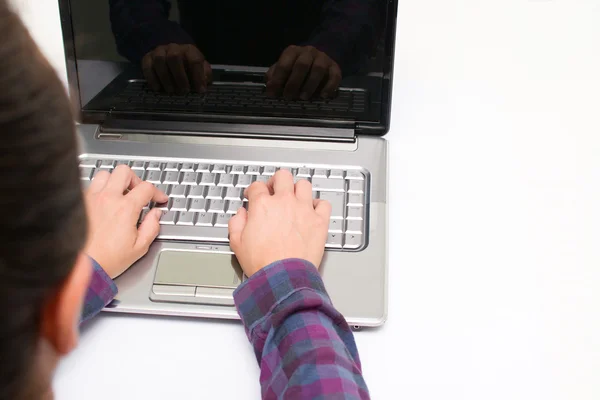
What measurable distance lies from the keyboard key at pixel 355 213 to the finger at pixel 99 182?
25 centimetres

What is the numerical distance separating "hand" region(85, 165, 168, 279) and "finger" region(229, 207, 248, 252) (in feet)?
0.24

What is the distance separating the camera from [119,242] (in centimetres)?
51

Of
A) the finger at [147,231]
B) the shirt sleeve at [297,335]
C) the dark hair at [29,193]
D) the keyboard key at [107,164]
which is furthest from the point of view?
the keyboard key at [107,164]

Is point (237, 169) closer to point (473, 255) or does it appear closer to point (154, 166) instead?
point (154, 166)

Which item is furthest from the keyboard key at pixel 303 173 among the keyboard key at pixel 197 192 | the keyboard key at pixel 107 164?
the keyboard key at pixel 107 164

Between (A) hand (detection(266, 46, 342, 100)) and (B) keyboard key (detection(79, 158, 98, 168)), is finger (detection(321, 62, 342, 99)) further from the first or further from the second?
(B) keyboard key (detection(79, 158, 98, 168))

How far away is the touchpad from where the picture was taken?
51 cm

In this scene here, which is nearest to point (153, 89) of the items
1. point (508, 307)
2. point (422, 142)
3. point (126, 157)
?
point (126, 157)

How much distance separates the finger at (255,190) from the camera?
57cm

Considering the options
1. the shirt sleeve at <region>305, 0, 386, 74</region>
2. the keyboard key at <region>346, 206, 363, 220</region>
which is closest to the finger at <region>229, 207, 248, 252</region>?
the keyboard key at <region>346, 206, 363, 220</region>

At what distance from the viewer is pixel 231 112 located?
0.67 meters

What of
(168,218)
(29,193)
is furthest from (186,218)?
(29,193)

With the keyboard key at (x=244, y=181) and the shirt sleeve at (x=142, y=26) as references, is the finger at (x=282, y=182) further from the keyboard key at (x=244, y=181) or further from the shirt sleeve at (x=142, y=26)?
the shirt sleeve at (x=142, y=26)

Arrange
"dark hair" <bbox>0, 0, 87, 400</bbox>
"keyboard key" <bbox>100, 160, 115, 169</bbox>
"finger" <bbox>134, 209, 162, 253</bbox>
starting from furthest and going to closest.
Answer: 1. "keyboard key" <bbox>100, 160, 115, 169</bbox>
2. "finger" <bbox>134, 209, 162, 253</bbox>
3. "dark hair" <bbox>0, 0, 87, 400</bbox>
